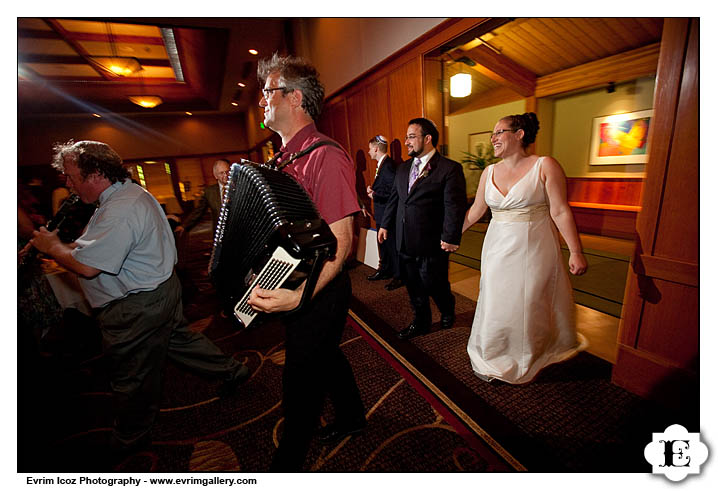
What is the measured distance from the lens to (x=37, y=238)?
4.66ft

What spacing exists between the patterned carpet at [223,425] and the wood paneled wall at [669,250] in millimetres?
1037

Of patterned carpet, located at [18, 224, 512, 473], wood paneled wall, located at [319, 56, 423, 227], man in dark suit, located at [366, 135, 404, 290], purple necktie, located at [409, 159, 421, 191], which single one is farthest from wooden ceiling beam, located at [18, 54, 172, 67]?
purple necktie, located at [409, 159, 421, 191]

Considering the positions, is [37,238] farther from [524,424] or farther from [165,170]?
[165,170]

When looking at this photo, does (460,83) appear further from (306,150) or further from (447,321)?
(306,150)

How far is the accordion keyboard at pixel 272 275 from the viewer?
34.9 inches

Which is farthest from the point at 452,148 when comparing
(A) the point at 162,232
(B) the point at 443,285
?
(A) the point at 162,232

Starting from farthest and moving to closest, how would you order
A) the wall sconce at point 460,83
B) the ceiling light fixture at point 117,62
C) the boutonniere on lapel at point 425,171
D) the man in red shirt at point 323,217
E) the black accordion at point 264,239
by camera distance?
the ceiling light fixture at point 117,62 < the wall sconce at point 460,83 < the boutonniere on lapel at point 425,171 < the man in red shirt at point 323,217 < the black accordion at point 264,239

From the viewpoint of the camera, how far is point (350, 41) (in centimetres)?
414

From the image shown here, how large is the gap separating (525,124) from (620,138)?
604cm

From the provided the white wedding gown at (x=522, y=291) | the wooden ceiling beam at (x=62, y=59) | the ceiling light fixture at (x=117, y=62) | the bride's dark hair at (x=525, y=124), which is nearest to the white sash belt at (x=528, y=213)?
the white wedding gown at (x=522, y=291)

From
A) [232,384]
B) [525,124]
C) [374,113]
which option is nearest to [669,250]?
[525,124]

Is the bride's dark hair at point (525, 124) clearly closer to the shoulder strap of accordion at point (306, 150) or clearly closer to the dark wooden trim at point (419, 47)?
the dark wooden trim at point (419, 47)

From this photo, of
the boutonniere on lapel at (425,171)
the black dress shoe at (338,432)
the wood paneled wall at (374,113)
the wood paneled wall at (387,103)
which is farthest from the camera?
the wood paneled wall at (374,113)

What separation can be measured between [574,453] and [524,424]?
0.74 feet
